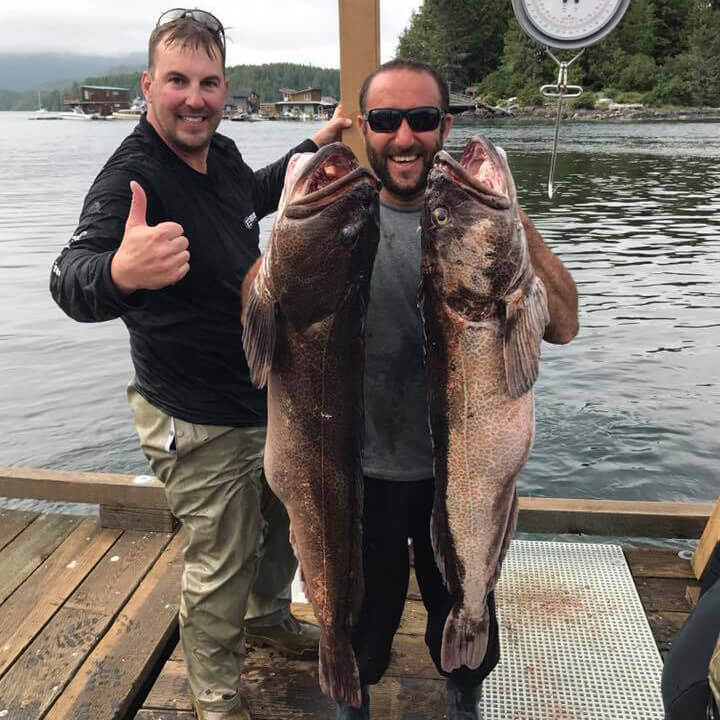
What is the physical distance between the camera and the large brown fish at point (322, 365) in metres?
2.12

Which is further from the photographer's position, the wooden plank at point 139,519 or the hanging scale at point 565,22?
the wooden plank at point 139,519

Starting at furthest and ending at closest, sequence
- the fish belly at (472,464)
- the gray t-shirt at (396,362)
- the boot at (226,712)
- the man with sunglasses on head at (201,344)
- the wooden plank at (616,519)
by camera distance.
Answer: the wooden plank at (616,519) < the boot at (226,712) < the man with sunglasses on head at (201,344) < the gray t-shirt at (396,362) < the fish belly at (472,464)

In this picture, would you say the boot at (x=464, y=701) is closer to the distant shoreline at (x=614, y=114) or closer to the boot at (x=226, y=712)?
the boot at (x=226, y=712)

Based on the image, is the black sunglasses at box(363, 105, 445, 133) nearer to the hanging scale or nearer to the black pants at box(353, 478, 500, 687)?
the black pants at box(353, 478, 500, 687)

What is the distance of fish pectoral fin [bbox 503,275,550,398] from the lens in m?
2.13

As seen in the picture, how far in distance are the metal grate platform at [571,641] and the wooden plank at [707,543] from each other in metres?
0.41

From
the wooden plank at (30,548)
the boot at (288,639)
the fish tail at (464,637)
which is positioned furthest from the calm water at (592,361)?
the fish tail at (464,637)

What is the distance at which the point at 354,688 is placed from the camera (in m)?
2.48

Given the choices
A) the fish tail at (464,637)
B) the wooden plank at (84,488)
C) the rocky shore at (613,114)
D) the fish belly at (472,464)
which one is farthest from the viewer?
the rocky shore at (613,114)

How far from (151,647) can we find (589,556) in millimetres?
2545

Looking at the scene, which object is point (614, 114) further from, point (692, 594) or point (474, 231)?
point (474, 231)

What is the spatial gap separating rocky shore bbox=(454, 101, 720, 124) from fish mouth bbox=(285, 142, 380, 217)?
2247 inches

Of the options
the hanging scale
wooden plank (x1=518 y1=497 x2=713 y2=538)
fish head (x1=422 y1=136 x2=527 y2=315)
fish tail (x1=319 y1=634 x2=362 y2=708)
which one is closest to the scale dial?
the hanging scale

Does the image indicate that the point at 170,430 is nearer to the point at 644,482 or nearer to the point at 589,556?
the point at 589,556
